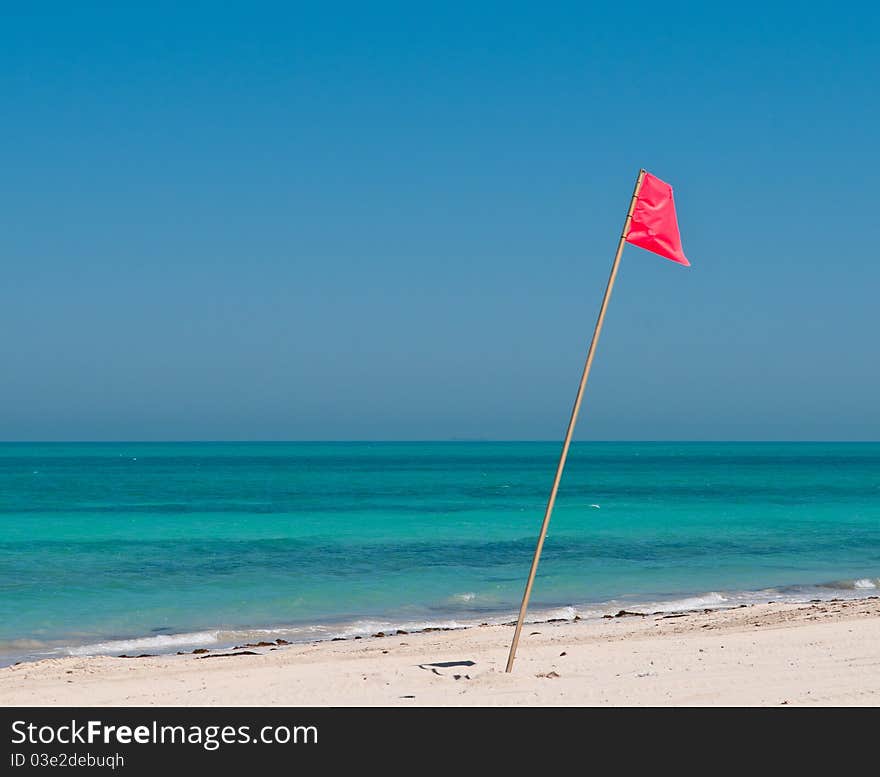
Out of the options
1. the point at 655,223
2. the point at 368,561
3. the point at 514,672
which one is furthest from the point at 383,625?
the point at 655,223

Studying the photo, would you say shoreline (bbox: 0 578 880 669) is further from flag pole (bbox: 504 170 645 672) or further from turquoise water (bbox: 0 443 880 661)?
flag pole (bbox: 504 170 645 672)

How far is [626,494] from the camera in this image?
2106 inches

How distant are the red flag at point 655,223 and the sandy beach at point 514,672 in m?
3.91

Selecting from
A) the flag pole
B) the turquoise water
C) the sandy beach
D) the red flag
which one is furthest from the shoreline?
the red flag

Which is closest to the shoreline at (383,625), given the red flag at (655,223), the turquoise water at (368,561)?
the turquoise water at (368,561)

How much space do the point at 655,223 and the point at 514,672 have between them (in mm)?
4448

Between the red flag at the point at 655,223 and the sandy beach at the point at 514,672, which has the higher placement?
the red flag at the point at 655,223

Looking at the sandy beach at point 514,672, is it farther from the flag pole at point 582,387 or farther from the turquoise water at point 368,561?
the turquoise water at point 368,561

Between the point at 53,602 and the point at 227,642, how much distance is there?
4784 millimetres

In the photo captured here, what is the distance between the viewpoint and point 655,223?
8953 millimetres

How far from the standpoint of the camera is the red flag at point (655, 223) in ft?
29.3

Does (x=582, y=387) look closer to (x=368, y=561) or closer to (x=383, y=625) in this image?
(x=383, y=625)
